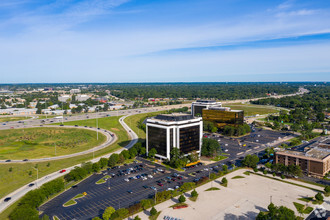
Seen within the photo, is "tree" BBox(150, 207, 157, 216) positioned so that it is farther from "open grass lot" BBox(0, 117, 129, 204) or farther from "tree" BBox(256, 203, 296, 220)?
"open grass lot" BBox(0, 117, 129, 204)

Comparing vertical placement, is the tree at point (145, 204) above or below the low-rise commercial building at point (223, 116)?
below

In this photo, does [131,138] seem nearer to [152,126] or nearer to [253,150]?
[152,126]

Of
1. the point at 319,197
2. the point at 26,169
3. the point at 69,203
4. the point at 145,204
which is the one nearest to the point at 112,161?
the point at 69,203

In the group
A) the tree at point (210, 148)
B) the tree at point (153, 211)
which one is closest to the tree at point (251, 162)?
the tree at point (210, 148)

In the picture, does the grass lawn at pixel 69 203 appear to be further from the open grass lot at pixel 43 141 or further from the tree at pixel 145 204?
the open grass lot at pixel 43 141

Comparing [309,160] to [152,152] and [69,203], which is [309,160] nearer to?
[152,152]

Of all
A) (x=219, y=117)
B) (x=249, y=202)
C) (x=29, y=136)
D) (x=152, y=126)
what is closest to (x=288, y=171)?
(x=249, y=202)
